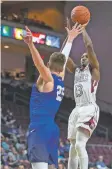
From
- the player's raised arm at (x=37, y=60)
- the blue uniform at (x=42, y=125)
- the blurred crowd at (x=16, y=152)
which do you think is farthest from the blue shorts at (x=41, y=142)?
the blurred crowd at (x=16, y=152)

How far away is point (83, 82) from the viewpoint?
482cm

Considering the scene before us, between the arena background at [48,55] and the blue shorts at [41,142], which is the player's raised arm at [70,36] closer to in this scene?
the blue shorts at [41,142]

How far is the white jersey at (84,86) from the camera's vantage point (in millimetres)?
4812

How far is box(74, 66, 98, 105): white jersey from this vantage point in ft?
15.8

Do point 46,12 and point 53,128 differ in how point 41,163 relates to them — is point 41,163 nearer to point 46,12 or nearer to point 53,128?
point 53,128

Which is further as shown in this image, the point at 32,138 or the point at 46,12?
the point at 46,12

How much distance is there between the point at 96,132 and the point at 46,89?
12345 mm

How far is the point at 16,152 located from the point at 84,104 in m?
6.11

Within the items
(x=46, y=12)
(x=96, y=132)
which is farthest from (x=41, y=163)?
(x=46, y=12)

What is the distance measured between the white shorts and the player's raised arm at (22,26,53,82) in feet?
3.83

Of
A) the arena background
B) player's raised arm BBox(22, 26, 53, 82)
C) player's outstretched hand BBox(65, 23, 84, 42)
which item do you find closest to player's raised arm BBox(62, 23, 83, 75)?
player's outstretched hand BBox(65, 23, 84, 42)

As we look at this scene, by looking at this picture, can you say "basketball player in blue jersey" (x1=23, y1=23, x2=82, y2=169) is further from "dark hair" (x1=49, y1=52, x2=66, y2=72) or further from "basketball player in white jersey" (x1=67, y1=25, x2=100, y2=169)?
"basketball player in white jersey" (x1=67, y1=25, x2=100, y2=169)

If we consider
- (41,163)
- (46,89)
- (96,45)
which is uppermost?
(96,45)

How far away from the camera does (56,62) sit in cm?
389
